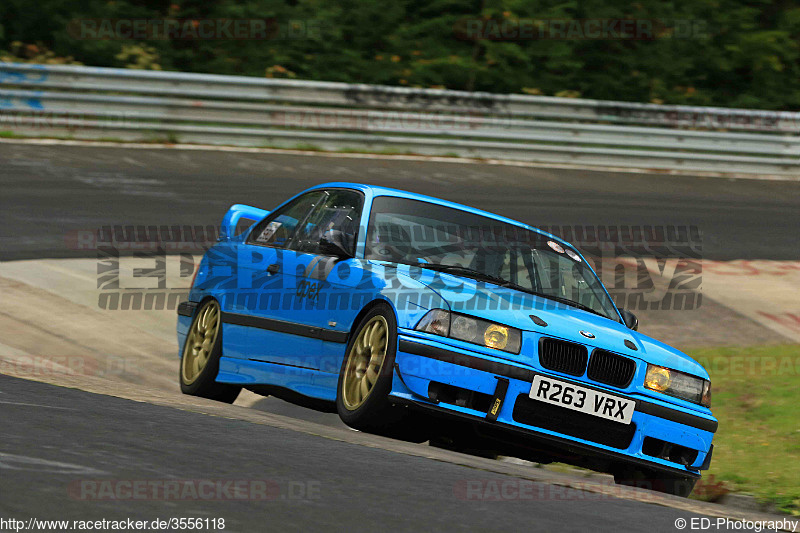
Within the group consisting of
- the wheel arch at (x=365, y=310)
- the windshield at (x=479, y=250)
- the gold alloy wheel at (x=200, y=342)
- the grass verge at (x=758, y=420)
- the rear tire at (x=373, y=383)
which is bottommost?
the grass verge at (x=758, y=420)

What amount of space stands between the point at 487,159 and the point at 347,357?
12677 mm

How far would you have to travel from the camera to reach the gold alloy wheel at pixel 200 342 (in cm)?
755

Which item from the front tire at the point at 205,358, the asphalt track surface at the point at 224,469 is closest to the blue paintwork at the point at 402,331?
A: the front tire at the point at 205,358

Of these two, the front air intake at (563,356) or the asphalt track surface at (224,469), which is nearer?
the asphalt track surface at (224,469)

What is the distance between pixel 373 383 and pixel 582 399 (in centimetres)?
100

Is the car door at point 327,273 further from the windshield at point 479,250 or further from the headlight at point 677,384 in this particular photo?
the headlight at point 677,384

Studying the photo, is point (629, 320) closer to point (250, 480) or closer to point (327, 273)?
point (327, 273)

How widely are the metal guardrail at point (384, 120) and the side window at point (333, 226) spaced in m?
9.94

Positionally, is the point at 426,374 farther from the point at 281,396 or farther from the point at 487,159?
the point at 487,159

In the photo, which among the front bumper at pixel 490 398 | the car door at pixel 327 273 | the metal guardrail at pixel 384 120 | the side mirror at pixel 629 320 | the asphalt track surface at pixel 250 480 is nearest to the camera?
the asphalt track surface at pixel 250 480

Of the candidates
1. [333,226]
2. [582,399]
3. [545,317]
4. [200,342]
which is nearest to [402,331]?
[545,317]

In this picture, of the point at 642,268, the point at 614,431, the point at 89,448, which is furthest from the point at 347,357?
the point at 642,268

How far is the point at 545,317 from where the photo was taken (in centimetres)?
588

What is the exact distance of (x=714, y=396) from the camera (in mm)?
8352
